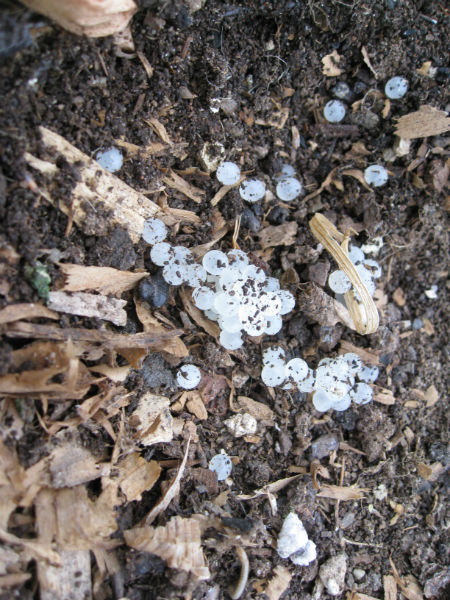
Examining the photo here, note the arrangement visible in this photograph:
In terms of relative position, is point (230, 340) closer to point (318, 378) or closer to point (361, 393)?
point (318, 378)

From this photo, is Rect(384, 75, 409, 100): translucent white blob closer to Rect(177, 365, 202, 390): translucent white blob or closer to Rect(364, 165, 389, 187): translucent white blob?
Rect(364, 165, 389, 187): translucent white blob

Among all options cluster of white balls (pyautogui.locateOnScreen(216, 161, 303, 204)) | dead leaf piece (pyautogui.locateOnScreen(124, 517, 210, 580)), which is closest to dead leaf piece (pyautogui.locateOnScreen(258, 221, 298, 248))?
cluster of white balls (pyautogui.locateOnScreen(216, 161, 303, 204))

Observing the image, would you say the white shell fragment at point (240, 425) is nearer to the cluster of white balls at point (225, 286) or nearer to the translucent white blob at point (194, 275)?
the cluster of white balls at point (225, 286)

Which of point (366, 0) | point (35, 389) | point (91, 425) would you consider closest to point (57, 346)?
point (35, 389)

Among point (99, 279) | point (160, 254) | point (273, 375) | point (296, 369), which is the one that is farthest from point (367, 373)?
point (99, 279)

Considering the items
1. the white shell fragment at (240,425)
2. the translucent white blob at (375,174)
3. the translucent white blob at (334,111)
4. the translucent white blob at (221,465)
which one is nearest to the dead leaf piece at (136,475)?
the translucent white blob at (221,465)
